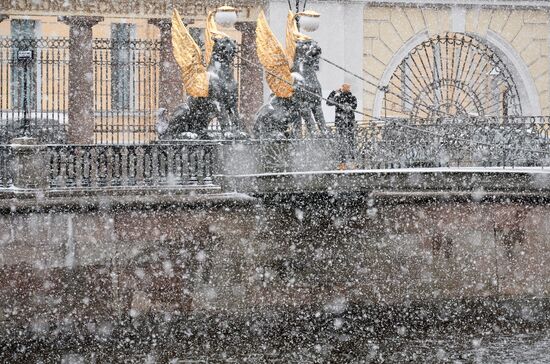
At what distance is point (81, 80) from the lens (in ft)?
63.5

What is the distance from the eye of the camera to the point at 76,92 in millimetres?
19406

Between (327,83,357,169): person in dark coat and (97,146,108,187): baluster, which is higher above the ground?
(327,83,357,169): person in dark coat

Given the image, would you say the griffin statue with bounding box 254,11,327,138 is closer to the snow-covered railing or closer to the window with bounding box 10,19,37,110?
the snow-covered railing

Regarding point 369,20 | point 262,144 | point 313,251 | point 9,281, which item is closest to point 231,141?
point 262,144

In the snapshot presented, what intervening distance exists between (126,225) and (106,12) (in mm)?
7704

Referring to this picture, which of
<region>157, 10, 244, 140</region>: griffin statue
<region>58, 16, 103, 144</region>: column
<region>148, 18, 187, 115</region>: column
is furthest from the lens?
<region>148, 18, 187, 115</region>: column

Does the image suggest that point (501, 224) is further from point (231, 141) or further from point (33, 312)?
point (33, 312)

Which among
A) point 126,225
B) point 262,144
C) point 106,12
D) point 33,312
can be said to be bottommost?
point 33,312

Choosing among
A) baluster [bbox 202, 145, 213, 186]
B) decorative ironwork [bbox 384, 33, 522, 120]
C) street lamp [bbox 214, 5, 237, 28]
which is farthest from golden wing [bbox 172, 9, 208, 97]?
decorative ironwork [bbox 384, 33, 522, 120]

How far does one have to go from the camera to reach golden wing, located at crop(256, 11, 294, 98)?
14562 millimetres

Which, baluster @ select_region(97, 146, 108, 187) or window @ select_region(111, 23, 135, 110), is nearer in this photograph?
baluster @ select_region(97, 146, 108, 187)

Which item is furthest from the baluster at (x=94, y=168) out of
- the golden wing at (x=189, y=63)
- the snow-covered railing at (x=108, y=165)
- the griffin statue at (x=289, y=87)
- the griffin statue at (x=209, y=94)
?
the griffin statue at (x=289, y=87)

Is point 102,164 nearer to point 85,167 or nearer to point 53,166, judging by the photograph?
point 85,167

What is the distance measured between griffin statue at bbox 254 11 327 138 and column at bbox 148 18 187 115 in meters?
4.85
